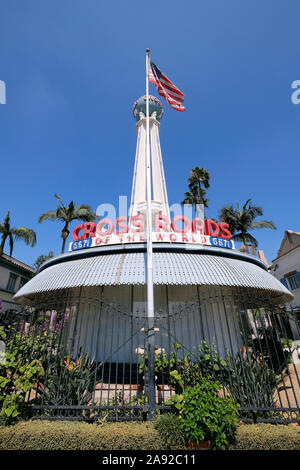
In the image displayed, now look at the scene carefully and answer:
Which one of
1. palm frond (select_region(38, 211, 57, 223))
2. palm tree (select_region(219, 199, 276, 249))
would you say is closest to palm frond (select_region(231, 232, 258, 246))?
palm tree (select_region(219, 199, 276, 249))

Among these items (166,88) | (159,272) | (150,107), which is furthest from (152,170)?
(159,272)

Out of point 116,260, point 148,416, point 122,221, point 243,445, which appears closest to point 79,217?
point 122,221

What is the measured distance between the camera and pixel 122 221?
34.0ft

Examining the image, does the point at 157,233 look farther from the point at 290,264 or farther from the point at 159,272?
the point at 290,264

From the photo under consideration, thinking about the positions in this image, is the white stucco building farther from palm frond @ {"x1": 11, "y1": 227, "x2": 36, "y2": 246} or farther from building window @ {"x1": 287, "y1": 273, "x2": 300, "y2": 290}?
palm frond @ {"x1": 11, "y1": 227, "x2": 36, "y2": 246}

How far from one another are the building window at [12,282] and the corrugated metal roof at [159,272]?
18.8 meters

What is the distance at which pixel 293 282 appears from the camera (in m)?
22.4

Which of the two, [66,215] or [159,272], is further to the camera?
[66,215]

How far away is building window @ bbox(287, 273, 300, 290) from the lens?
21.9 metres

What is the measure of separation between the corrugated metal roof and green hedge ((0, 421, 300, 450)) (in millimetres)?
3759

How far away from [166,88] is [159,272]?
7.74 metres
